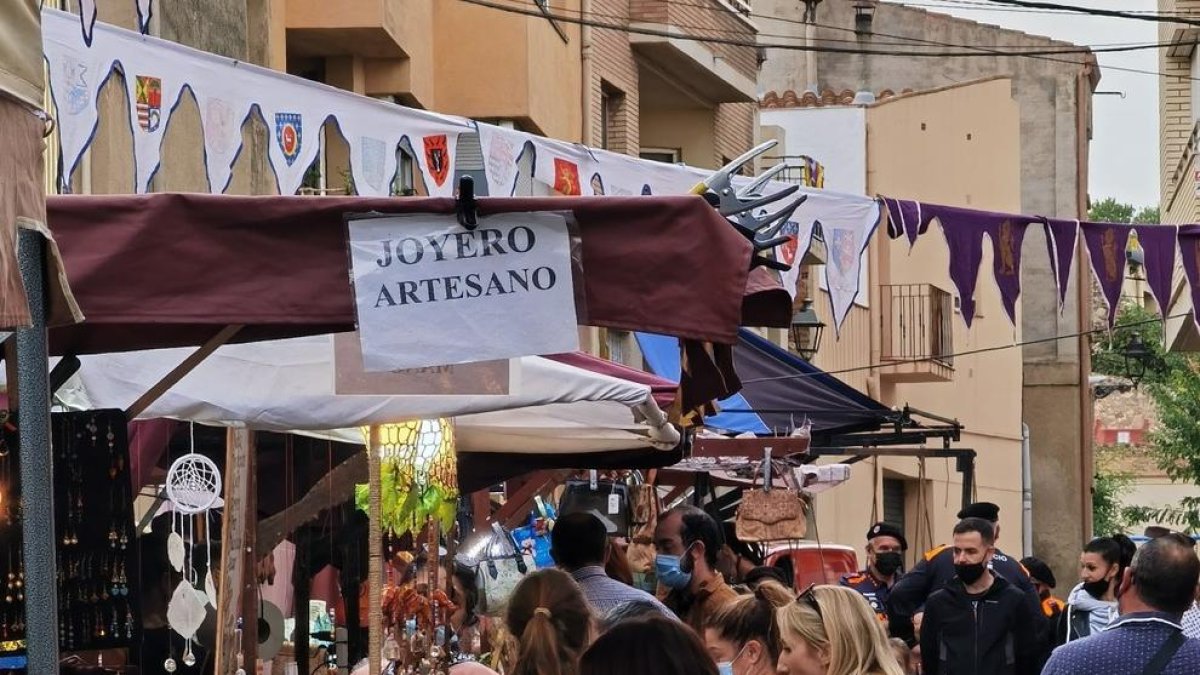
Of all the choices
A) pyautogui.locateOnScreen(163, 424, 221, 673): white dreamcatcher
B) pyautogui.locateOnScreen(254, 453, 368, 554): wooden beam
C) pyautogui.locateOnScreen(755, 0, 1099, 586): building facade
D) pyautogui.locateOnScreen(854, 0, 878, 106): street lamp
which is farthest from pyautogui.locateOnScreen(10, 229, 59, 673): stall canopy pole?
pyautogui.locateOnScreen(755, 0, 1099, 586): building facade

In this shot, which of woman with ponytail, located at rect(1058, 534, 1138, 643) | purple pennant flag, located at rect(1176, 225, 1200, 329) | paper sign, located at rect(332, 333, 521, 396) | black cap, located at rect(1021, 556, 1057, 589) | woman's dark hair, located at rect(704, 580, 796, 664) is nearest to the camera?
paper sign, located at rect(332, 333, 521, 396)

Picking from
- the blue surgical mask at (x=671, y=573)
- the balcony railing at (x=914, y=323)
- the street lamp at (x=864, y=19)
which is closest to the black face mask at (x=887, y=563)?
the blue surgical mask at (x=671, y=573)

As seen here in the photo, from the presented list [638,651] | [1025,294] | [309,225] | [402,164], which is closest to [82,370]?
[309,225]

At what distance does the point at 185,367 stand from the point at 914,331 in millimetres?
31098

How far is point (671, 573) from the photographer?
1053 cm

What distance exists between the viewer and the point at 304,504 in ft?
34.2

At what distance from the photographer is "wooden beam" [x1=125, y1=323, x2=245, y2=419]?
271 inches

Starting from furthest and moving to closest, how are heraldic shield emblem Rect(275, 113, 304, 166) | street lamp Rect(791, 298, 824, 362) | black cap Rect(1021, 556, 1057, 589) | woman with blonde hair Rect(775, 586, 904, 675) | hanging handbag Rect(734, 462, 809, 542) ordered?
street lamp Rect(791, 298, 824, 362) < black cap Rect(1021, 556, 1057, 589) < hanging handbag Rect(734, 462, 809, 542) < heraldic shield emblem Rect(275, 113, 304, 166) < woman with blonde hair Rect(775, 586, 904, 675)

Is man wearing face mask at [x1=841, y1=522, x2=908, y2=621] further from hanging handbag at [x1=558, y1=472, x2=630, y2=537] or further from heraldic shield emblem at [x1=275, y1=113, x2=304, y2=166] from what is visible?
heraldic shield emblem at [x1=275, y1=113, x2=304, y2=166]

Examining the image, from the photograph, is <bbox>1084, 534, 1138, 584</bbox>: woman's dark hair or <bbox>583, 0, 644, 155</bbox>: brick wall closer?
<bbox>1084, 534, 1138, 584</bbox>: woman's dark hair

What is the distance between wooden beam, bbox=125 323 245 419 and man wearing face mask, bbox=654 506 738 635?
11.4 ft

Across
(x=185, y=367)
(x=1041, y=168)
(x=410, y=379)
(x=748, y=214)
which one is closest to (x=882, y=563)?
(x=410, y=379)

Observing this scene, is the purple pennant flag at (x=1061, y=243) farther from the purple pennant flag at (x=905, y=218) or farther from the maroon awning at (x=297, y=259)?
the maroon awning at (x=297, y=259)

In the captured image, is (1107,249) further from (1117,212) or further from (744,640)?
(1117,212)
